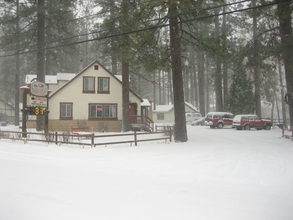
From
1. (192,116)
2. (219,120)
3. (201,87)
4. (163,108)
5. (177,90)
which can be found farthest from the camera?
(163,108)

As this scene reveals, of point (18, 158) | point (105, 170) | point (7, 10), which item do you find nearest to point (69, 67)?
point (7, 10)

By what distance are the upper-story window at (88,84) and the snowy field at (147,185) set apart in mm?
16392

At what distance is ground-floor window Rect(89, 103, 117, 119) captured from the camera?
29453mm

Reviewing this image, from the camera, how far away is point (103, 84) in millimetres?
30016

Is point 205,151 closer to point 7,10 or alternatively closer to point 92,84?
point 92,84

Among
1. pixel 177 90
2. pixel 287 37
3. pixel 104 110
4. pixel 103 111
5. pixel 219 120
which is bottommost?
pixel 219 120

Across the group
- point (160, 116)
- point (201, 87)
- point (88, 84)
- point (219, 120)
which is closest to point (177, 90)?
point (88, 84)

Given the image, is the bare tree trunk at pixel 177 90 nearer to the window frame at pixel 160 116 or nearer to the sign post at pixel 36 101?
the sign post at pixel 36 101

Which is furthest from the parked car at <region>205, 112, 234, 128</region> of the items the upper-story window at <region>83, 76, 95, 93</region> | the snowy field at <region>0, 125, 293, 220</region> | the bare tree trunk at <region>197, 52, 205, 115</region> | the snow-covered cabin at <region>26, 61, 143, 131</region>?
the snowy field at <region>0, 125, 293, 220</region>

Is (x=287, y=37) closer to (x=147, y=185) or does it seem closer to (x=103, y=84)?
(x=147, y=185)

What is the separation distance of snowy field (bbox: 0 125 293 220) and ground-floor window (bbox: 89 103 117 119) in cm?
1592

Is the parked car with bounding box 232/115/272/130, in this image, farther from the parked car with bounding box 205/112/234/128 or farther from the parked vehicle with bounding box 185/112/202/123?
the parked vehicle with bounding box 185/112/202/123

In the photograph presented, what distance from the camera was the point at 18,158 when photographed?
12289 millimetres

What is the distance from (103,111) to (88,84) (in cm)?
327
